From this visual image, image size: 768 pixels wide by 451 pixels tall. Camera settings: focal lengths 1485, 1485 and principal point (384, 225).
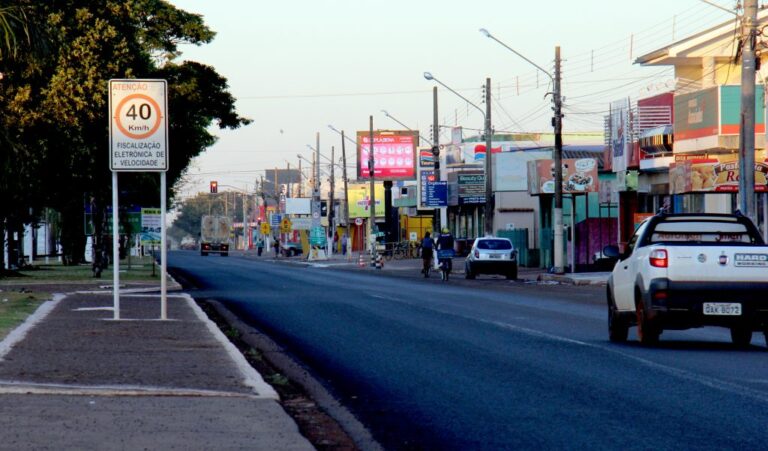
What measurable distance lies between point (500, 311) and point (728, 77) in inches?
1134

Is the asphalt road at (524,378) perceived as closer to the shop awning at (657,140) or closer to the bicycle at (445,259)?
the bicycle at (445,259)

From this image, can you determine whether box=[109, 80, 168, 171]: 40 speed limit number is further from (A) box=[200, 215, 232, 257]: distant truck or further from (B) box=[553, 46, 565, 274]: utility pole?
(A) box=[200, 215, 232, 257]: distant truck

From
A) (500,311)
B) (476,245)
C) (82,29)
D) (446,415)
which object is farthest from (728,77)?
(446,415)

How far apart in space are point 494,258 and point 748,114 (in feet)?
66.0

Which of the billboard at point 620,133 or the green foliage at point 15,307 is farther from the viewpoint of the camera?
the billboard at point 620,133

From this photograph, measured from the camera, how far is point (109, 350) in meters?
16.8

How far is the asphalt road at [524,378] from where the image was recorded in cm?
1076

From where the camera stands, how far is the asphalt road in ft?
35.3

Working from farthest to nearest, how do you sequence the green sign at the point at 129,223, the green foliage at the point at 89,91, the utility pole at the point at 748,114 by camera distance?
the green sign at the point at 129,223, the green foliage at the point at 89,91, the utility pole at the point at 748,114

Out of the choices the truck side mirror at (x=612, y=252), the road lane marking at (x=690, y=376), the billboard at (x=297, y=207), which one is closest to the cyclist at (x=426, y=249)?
the truck side mirror at (x=612, y=252)

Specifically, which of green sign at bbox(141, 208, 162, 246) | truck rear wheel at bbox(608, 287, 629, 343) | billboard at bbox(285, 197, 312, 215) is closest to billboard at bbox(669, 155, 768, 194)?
green sign at bbox(141, 208, 162, 246)

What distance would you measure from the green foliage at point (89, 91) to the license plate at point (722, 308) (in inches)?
792

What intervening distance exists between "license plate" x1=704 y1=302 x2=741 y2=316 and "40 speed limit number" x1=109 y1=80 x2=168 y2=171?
8543mm

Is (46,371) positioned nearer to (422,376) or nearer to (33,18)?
(422,376)
